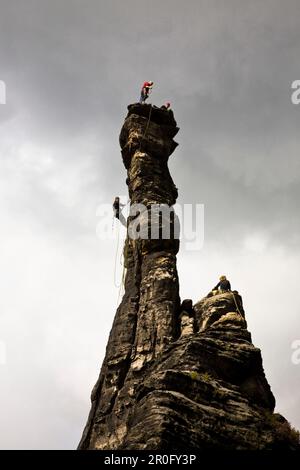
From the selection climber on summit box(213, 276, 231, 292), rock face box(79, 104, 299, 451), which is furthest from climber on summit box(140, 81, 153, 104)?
climber on summit box(213, 276, 231, 292)

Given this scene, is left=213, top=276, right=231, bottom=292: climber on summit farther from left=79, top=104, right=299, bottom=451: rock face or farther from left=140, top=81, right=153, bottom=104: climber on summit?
left=140, top=81, right=153, bottom=104: climber on summit

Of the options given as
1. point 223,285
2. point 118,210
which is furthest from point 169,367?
point 118,210

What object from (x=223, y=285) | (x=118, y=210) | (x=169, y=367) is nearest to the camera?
(x=169, y=367)

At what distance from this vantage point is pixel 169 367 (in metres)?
23.1

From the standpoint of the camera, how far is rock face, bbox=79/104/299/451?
776 inches

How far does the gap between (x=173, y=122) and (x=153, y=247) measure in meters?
14.7

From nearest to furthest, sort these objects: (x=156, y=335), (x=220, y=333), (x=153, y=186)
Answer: (x=220, y=333)
(x=156, y=335)
(x=153, y=186)

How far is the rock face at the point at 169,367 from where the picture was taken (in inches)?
776

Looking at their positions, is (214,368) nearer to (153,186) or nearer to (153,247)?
(153,247)

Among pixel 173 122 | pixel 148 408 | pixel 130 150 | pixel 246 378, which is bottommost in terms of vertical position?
pixel 148 408

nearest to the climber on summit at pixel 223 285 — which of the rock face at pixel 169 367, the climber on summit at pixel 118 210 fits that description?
the rock face at pixel 169 367

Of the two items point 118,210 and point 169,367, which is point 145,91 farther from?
point 169,367

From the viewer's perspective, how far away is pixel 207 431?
19.7 m
